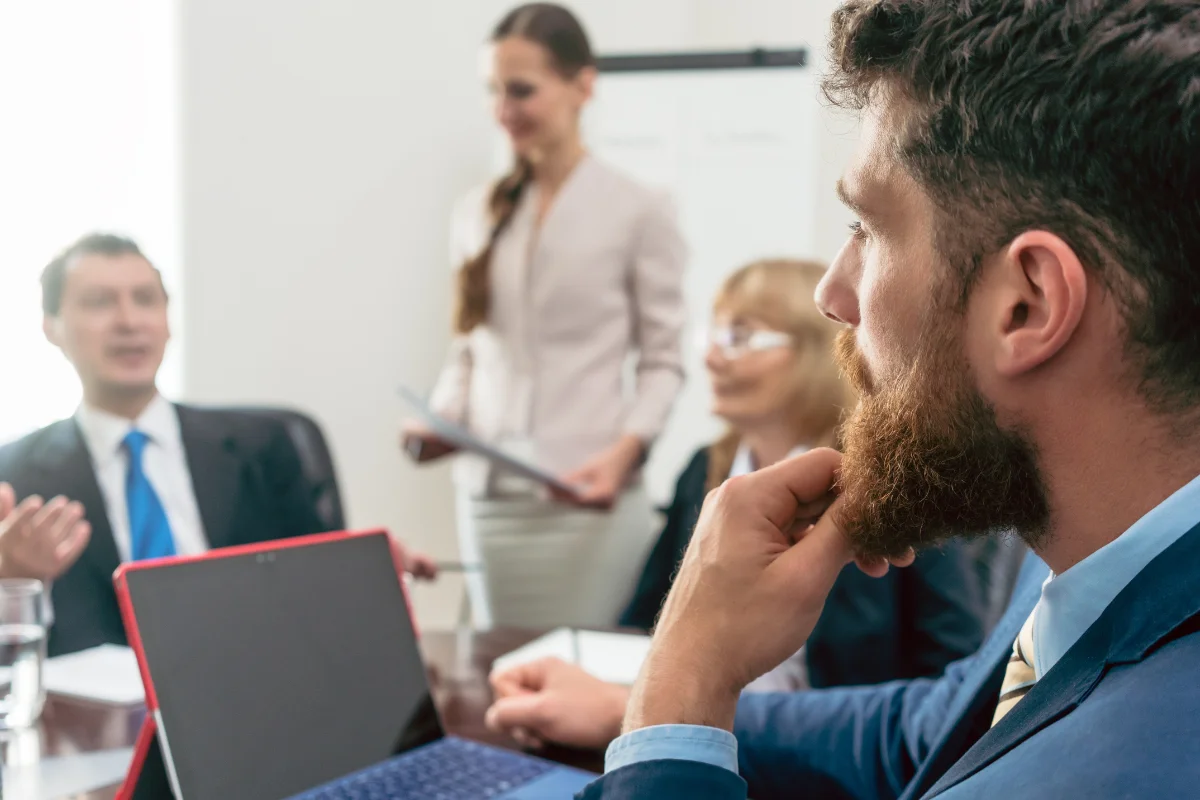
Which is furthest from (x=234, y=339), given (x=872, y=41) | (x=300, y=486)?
(x=872, y=41)

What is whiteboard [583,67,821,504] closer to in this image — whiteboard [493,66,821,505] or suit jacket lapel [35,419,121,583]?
whiteboard [493,66,821,505]

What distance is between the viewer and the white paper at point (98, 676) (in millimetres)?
1243

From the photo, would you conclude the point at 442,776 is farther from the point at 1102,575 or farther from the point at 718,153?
the point at 718,153

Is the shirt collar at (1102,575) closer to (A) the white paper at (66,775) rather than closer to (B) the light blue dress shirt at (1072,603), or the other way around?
(B) the light blue dress shirt at (1072,603)

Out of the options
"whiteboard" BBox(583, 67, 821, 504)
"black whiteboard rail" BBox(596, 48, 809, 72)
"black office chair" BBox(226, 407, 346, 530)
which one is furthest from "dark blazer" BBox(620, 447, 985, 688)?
"black whiteboard rail" BBox(596, 48, 809, 72)

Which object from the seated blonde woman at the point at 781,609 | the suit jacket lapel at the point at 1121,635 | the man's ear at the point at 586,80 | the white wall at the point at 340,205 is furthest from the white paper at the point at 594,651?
the white wall at the point at 340,205

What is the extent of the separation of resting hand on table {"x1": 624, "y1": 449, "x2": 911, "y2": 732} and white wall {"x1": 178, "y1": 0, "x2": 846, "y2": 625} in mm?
2204

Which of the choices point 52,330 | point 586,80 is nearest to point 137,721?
point 52,330

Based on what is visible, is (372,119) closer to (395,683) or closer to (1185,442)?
(395,683)

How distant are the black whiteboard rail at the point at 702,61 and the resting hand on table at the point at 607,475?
162 cm

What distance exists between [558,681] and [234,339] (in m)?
2.03

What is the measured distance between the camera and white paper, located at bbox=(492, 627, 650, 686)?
142 centimetres

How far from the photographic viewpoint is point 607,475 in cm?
236

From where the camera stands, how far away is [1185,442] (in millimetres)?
674
